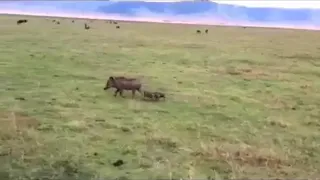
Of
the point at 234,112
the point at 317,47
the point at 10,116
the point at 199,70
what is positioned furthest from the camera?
the point at 317,47

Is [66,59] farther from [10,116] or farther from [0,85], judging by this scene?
[10,116]

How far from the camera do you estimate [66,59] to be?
949 inches

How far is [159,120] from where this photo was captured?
1288cm

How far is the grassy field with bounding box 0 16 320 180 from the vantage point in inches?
372

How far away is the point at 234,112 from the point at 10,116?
19.1 feet

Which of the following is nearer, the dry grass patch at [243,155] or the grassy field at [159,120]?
the grassy field at [159,120]

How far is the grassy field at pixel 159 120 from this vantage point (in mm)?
9445

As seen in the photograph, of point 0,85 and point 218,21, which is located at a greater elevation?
point 218,21

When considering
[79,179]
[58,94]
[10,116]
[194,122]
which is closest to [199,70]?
[58,94]

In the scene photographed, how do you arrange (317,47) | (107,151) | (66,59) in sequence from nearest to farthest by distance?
(107,151) → (66,59) → (317,47)

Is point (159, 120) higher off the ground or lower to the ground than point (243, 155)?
higher

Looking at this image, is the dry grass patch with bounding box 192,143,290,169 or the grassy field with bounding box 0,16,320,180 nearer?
the grassy field with bounding box 0,16,320,180

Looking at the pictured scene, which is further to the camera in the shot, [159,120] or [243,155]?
[159,120]

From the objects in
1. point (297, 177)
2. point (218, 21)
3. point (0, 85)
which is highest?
point (218, 21)
